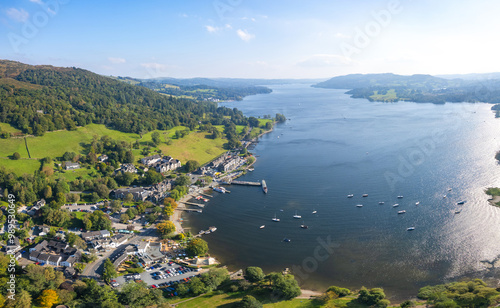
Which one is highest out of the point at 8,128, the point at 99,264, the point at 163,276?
the point at 8,128

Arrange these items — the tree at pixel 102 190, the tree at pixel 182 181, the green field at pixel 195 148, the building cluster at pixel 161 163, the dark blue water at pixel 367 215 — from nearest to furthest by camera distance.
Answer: the dark blue water at pixel 367 215 < the tree at pixel 102 190 < the tree at pixel 182 181 < the building cluster at pixel 161 163 < the green field at pixel 195 148

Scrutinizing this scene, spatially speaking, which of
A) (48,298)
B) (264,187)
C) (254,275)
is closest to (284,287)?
(254,275)

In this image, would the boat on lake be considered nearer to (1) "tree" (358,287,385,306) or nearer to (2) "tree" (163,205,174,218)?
(2) "tree" (163,205,174,218)

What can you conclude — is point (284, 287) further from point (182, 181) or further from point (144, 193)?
point (182, 181)

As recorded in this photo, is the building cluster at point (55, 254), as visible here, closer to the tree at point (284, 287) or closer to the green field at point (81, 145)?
the green field at point (81, 145)

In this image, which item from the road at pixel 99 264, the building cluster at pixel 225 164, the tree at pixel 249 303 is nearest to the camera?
the tree at pixel 249 303

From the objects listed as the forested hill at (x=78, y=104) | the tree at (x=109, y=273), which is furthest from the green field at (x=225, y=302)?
the forested hill at (x=78, y=104)

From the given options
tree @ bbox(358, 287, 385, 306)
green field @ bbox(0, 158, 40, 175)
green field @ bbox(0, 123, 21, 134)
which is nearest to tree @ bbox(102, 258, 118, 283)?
tree @ bbox(358, 287, 385, 306)
